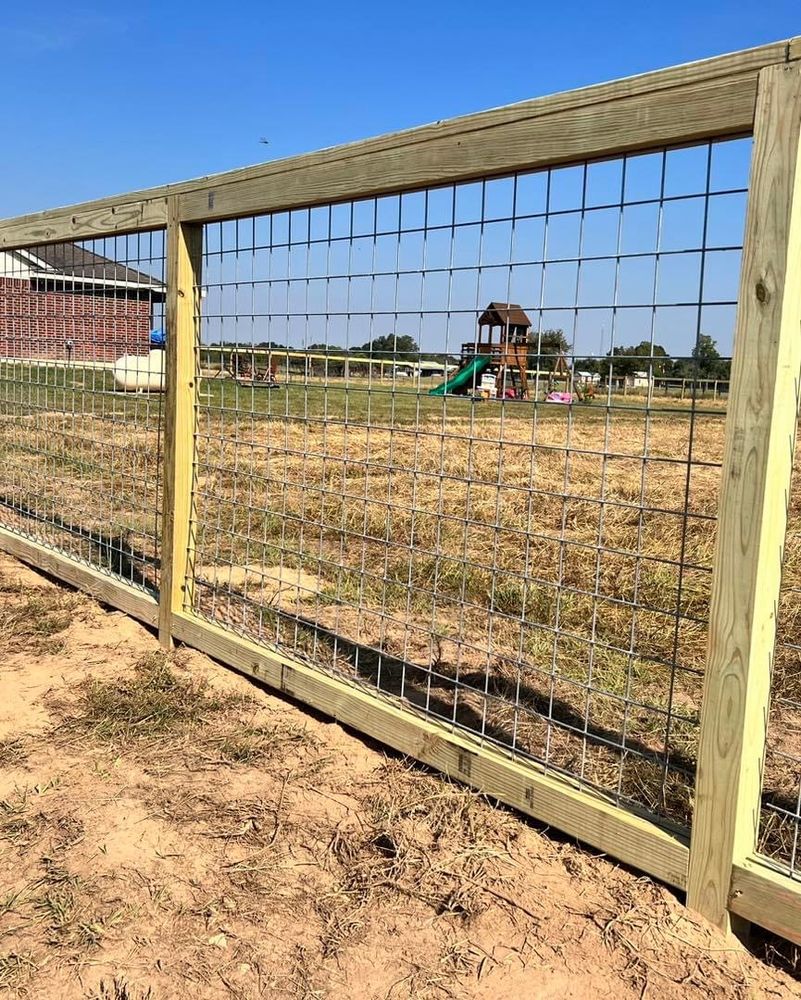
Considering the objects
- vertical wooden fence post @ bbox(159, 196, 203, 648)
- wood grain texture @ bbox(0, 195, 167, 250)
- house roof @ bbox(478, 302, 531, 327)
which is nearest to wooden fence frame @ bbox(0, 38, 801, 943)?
house roof @ bbox(478, 302, 531, 327)

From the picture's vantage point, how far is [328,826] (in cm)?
247

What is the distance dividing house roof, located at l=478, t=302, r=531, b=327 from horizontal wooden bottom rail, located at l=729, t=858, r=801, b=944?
1.44m

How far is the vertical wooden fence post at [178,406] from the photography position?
12.1ft

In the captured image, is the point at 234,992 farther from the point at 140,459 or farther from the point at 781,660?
the point at 140,459

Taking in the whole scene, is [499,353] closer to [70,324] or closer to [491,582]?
[491,582]

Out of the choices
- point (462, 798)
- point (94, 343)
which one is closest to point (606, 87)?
point (462, 798)

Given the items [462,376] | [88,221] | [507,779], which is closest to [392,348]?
[462,376]

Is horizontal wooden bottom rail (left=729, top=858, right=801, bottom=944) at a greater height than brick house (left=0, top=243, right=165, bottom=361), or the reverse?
brick house (left=0, top=243, right=165, bottom=361)

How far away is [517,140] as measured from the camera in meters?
2.36

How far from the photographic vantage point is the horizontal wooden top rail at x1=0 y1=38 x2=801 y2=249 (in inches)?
75.6

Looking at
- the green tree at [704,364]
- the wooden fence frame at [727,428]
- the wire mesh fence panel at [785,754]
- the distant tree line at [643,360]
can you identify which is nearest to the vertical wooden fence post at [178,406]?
the wooden fence frame at [727,428]

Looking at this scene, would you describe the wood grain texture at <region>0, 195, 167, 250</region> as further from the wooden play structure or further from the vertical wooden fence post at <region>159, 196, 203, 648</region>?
the wooden play structure

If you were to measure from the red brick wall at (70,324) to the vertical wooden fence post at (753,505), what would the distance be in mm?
3082

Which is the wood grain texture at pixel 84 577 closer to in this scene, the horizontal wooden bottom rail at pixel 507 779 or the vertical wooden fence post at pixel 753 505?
the horizontal wooden bottom rail at pixel 507 779
